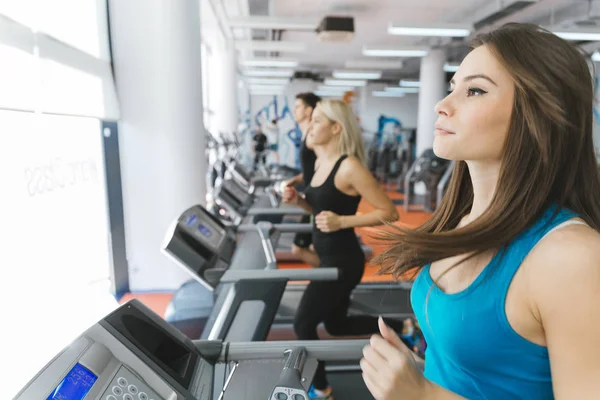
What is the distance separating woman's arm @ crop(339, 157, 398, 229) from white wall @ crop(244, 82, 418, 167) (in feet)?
42.2

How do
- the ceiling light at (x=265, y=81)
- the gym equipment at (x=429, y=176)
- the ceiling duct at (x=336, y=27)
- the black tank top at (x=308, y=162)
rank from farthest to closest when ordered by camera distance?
the ceiling light at (x=265, y=81) < the gym equipment at (x=429, y=176) < the ceiling duct at (x=336, y=27) < the black tank top at (x=308, y=162)

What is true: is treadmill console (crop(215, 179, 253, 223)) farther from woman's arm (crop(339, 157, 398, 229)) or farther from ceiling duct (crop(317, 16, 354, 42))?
ceiling duct (crop(317, 16, 354, 42))

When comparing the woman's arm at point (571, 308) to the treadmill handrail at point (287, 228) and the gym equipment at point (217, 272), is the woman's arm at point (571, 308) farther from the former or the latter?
the treadmill handrail at point (287, 228)

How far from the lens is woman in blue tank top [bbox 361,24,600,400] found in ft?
2.43

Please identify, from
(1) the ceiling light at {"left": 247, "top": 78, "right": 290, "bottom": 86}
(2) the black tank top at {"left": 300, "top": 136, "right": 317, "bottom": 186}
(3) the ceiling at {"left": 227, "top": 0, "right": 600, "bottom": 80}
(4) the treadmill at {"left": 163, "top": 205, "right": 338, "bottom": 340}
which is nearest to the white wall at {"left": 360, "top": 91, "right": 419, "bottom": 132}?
(1) the ceiling light at {"left": 247, "top": 78, "right": 290, "bottom": 86}

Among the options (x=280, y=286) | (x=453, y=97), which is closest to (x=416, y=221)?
(x=280, y=286)

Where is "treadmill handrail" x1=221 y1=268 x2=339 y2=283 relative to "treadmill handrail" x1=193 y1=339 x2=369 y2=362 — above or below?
below

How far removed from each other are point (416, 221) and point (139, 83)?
16.2ft

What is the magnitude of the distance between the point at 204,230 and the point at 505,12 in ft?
22.6

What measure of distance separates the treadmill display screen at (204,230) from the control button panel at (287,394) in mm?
1167

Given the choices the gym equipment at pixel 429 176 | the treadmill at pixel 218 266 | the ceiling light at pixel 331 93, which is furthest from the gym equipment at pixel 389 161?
the treadmill at pixel 218 266

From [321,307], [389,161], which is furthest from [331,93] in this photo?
[321,307]

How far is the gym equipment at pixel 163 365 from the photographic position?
0.76 metres

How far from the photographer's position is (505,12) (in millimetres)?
7137
